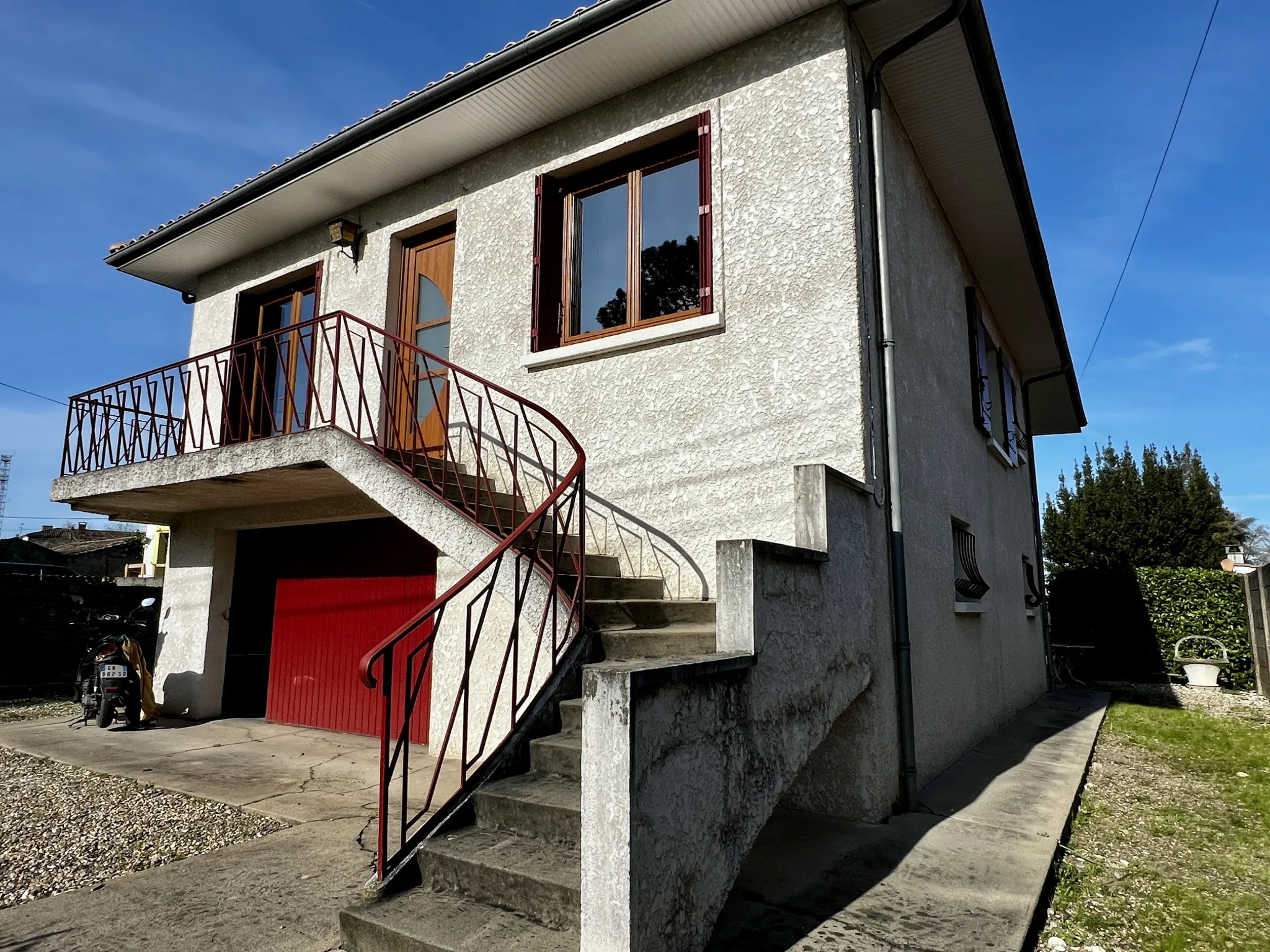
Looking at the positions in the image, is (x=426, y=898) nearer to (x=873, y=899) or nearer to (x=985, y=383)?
(x=873, y=899)

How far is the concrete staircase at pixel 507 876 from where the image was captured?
7.96 feet

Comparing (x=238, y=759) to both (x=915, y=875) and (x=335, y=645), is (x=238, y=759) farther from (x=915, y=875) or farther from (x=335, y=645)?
(x=915, y=875)

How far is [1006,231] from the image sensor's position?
726 cm

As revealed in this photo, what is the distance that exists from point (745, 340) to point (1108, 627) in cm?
1201

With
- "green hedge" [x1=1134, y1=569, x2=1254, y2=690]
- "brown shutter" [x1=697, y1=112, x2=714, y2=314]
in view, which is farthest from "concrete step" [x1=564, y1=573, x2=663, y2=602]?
"green hedge" [x1=1134, y1=569, x2=1254, y2=690]

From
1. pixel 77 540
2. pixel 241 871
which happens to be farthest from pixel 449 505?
pixel 77 540

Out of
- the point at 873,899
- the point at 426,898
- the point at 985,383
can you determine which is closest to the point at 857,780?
the point at 873,899

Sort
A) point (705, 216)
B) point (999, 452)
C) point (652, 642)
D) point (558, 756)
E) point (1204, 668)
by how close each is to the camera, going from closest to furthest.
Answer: point (558, 756)
point (652, 642)
point (705, 216)
point (999, 452)
point (1204, 668)

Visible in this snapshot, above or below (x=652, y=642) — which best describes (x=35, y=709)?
below

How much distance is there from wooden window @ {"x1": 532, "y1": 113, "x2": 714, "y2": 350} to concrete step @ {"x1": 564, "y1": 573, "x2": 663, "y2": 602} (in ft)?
6.01

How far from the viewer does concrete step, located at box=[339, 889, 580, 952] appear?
2363mm

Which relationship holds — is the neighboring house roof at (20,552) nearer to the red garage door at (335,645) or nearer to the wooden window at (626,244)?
the red garage door at (335,645)

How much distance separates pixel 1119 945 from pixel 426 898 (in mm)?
2540

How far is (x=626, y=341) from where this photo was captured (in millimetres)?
5207
